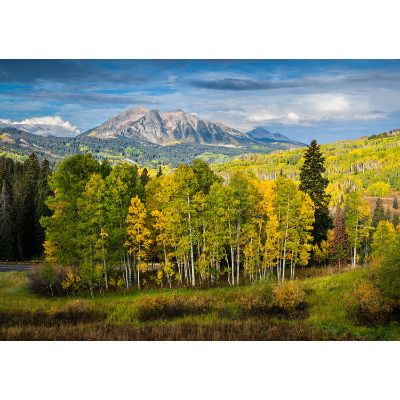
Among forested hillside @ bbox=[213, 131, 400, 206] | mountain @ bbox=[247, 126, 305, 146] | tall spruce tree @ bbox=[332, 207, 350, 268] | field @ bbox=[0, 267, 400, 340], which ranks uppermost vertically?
mountain @ bbox=[247, 126, 305, 146]

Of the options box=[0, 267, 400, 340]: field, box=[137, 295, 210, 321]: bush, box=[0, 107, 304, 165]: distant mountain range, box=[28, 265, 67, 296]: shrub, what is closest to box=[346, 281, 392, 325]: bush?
box=[0, 267, 400, 340]: field

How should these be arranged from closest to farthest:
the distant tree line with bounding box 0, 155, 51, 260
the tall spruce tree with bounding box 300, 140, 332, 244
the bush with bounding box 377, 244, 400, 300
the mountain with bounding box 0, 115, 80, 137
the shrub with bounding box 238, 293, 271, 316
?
the bush with bounding box 377, 244, 400, 300
the shrub with bounding box 238, 293, 271, 316
the mountain with bounding box 0, 115, 80, 137
the distant tree line with bounding box 0, 155, 51, 260
the tall spruce tree with bounding box 300, 140, 332, 244

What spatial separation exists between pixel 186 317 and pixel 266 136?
7.38 metres

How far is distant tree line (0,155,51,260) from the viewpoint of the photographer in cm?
2686

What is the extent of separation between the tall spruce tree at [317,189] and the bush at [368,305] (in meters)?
13.2

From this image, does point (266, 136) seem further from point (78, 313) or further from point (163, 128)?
point (78, 313)

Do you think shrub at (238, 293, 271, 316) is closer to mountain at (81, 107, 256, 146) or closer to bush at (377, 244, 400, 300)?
bush at (377, 244, 400, 300)

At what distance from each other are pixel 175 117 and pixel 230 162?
3.73 meters

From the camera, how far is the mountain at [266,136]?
52.6 ft

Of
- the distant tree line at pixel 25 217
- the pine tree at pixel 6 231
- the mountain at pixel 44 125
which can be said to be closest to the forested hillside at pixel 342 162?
the mountain at pixel 44 125

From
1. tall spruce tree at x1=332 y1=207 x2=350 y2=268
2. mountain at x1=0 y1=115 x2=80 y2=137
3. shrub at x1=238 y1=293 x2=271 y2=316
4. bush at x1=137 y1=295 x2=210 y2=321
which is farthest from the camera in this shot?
tall spruce tree at x1=332 y1=207 x2=350 y2=268

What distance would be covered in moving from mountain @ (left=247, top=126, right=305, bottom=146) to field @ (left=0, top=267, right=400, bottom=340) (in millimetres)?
5494

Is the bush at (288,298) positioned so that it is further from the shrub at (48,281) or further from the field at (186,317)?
the shrub at (48,281)

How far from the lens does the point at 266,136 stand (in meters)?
16.4
